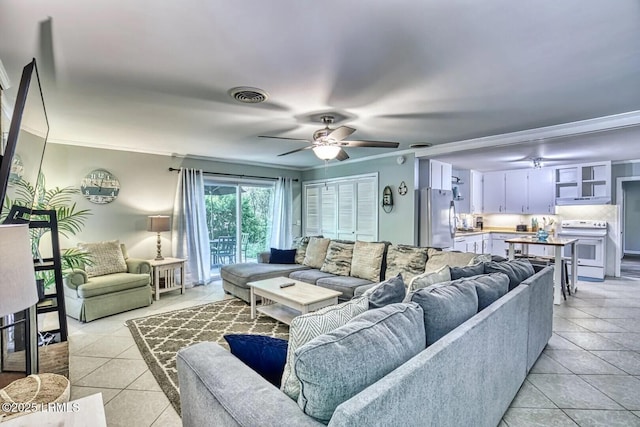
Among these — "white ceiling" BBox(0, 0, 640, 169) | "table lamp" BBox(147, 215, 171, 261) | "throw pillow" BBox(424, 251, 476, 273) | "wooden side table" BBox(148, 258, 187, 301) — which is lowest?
"wooden side table" BBox(148, 258, 187, 301)

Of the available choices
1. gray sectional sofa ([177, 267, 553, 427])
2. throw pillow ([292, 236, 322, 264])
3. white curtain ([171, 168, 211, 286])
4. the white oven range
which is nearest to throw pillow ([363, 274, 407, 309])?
gray sectional sofa ([177, 267, 553, 427])

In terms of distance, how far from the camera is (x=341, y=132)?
2.95 meters

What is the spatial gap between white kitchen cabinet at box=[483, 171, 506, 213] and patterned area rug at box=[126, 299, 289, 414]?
244 inches

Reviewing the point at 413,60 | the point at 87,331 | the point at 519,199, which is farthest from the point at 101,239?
the point at 519,199

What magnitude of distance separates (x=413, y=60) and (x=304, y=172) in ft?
17.7

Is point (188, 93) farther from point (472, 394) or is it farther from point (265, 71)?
point (472, 394)

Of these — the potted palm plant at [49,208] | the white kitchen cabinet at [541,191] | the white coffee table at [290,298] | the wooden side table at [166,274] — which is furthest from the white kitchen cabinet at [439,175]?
the potted palm plant at [49,208]

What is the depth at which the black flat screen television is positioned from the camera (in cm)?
133

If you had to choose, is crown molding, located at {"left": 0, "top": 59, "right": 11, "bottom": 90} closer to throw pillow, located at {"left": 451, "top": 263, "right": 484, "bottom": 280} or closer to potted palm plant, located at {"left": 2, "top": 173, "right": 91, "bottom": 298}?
potted palm plant, located at {"left": 2, "top": 173, "right": 91, "bottom": 298}

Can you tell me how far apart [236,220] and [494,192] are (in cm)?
608

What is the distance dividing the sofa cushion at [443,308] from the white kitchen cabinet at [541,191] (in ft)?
21.1

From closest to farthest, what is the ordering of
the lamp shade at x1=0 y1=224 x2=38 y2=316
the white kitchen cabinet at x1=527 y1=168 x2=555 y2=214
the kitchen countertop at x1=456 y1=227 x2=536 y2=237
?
the lamp shade at x1=0 y1=224 x2=38 y2=316 < the kitchen countertop at x1=456 y1=227 x2=536 y2=237 < the white kitchen cabinet at x1=527 y1=168 x2=555 y2=214

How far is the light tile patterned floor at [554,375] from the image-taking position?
2027mm

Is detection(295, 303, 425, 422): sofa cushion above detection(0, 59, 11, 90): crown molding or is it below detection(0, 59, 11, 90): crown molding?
below
